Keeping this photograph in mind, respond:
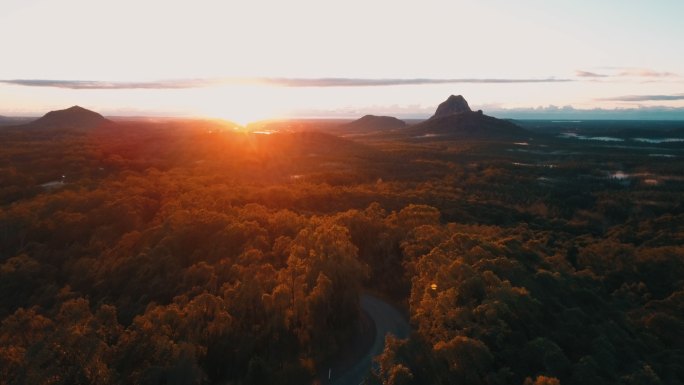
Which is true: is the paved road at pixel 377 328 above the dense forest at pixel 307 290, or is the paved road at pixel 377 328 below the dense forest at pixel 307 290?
below

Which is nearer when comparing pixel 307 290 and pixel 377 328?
pixel 307 290

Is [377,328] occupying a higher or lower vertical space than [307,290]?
lower

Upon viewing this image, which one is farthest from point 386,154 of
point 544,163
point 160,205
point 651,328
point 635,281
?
point 651,328

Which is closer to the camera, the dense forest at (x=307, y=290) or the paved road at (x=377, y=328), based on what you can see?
the dense forest at (x=307, y=290)

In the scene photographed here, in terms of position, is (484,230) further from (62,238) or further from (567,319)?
(62,238)
